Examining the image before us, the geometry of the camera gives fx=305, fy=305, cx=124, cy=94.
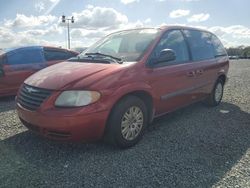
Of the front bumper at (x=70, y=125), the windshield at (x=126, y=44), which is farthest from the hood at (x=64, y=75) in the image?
the windshield at (x=126, y=44)

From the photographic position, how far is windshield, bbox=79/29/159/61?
4.73 meters

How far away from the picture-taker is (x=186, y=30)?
234 inches

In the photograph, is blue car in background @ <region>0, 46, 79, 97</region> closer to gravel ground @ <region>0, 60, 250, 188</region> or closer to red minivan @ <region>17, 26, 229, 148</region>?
gravel ground @ <region>0, 60, 250, 188</region>

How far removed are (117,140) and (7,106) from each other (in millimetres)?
4112

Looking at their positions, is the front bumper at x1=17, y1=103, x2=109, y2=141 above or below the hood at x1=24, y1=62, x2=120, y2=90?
below

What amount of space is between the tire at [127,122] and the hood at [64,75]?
0.58m

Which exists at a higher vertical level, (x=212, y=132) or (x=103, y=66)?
(x=103, y=66)

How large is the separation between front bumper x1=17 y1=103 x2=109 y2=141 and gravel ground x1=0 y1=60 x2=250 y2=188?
1.12 ft

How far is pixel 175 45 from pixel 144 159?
231cm

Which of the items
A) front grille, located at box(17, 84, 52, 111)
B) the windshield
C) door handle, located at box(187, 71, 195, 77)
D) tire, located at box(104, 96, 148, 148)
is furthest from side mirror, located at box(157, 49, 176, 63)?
front grille, located at box(17, 84, 52, 111)

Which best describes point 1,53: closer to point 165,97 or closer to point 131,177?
point 165,97

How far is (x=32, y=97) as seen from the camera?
413cm

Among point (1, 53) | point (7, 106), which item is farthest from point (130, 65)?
point (1, 53)

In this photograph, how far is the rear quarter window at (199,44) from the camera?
5914 mm
